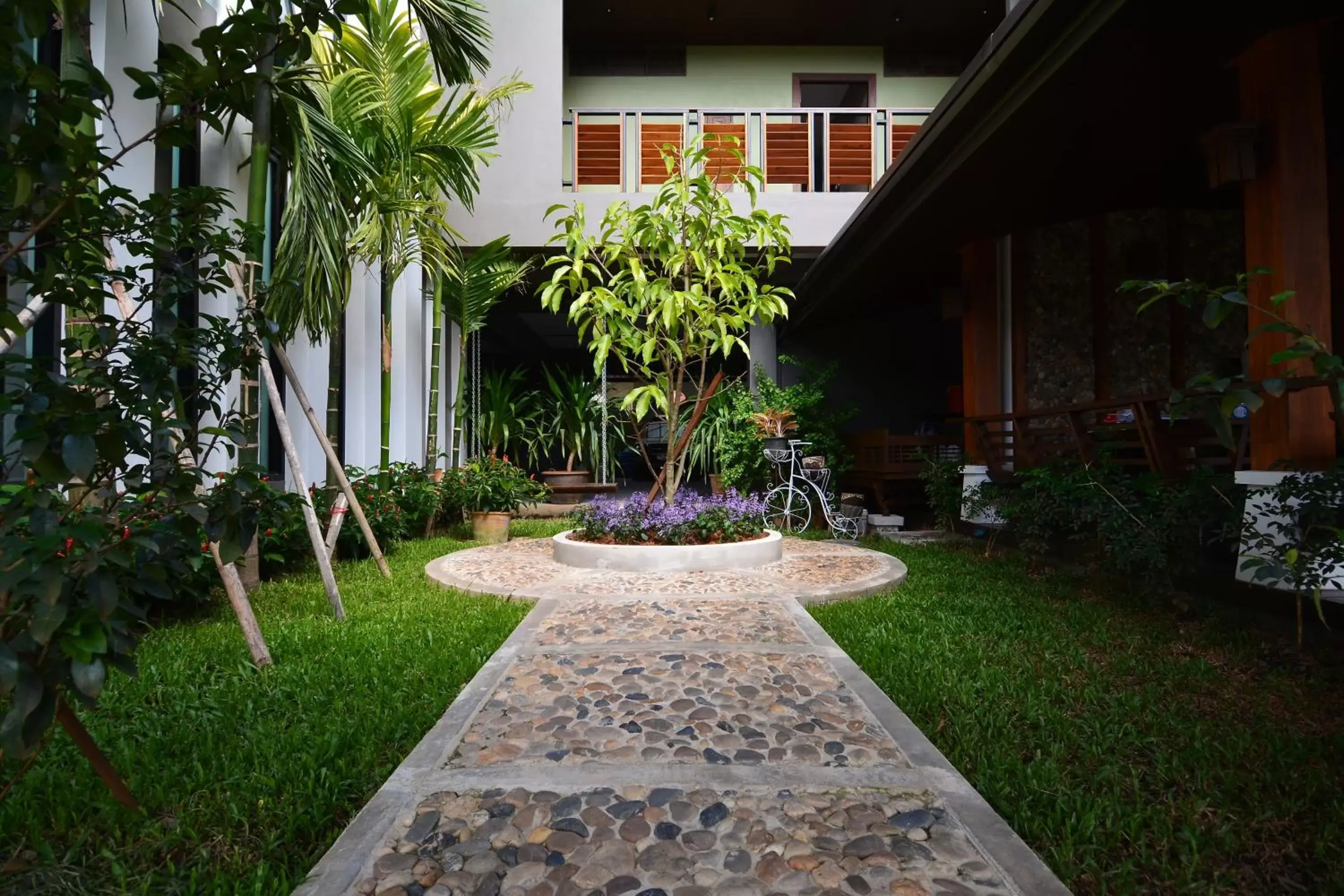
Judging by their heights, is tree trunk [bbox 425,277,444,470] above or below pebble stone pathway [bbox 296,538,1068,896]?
above

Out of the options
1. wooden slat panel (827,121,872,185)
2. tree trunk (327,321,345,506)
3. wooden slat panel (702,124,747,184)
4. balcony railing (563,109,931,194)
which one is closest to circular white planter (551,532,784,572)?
tree trunk (327,321,345,506)

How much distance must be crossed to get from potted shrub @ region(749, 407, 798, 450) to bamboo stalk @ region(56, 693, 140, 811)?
21.0 ft

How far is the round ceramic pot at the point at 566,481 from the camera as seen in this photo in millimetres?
9836

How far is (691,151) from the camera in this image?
512 cm

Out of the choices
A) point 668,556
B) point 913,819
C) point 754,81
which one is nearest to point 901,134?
point 754,81

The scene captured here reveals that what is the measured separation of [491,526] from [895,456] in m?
4.17

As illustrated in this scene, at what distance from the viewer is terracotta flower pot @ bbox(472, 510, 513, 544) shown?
271 inches

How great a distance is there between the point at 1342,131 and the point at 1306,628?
3583 mm

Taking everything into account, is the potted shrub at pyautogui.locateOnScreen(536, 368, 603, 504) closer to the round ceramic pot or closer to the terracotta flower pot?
the round ceramic pot

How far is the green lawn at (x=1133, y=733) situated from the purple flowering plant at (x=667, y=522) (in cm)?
166

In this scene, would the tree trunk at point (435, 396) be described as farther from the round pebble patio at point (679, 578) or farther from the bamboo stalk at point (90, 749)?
the bamboo stalk at point (90, 749)

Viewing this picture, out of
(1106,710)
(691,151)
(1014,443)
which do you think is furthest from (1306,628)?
(691,151)

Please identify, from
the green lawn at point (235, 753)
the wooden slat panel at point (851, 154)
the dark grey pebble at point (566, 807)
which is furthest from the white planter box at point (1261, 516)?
the wooden slat panel at point (851, 154)

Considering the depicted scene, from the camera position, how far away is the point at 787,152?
361 inches
